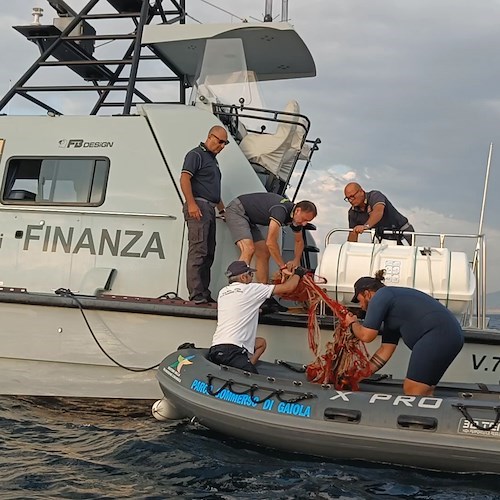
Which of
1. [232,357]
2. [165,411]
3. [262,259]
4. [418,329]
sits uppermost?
[262,259]

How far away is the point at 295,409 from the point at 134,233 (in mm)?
2385

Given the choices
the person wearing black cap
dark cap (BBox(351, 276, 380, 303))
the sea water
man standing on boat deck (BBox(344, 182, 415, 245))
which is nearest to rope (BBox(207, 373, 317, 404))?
the sea water

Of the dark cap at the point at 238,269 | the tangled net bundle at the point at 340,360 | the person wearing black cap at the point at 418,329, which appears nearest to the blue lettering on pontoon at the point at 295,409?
the tangled net bundle at the point at 340,360

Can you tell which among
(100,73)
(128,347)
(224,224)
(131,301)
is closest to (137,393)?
(128,347)

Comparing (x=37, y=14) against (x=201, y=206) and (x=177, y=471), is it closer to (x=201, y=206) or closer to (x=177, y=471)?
(x=201, y=206)

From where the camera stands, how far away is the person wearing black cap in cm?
473

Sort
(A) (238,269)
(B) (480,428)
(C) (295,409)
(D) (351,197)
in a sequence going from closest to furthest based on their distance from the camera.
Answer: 1. (B) (480,428)
2. (C) (295,409)
3. (A) (238,269)
4. (D) (351,197)

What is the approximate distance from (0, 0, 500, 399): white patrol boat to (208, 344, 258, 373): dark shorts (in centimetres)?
54

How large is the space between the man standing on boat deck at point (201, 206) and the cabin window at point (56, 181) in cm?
95

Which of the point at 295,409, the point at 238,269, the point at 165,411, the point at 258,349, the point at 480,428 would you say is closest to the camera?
the point at 480,428

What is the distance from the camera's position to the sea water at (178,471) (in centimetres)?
404

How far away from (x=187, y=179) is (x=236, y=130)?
1.16m

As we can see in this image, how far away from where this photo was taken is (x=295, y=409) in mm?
4586

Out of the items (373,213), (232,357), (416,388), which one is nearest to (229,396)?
(232,357)
